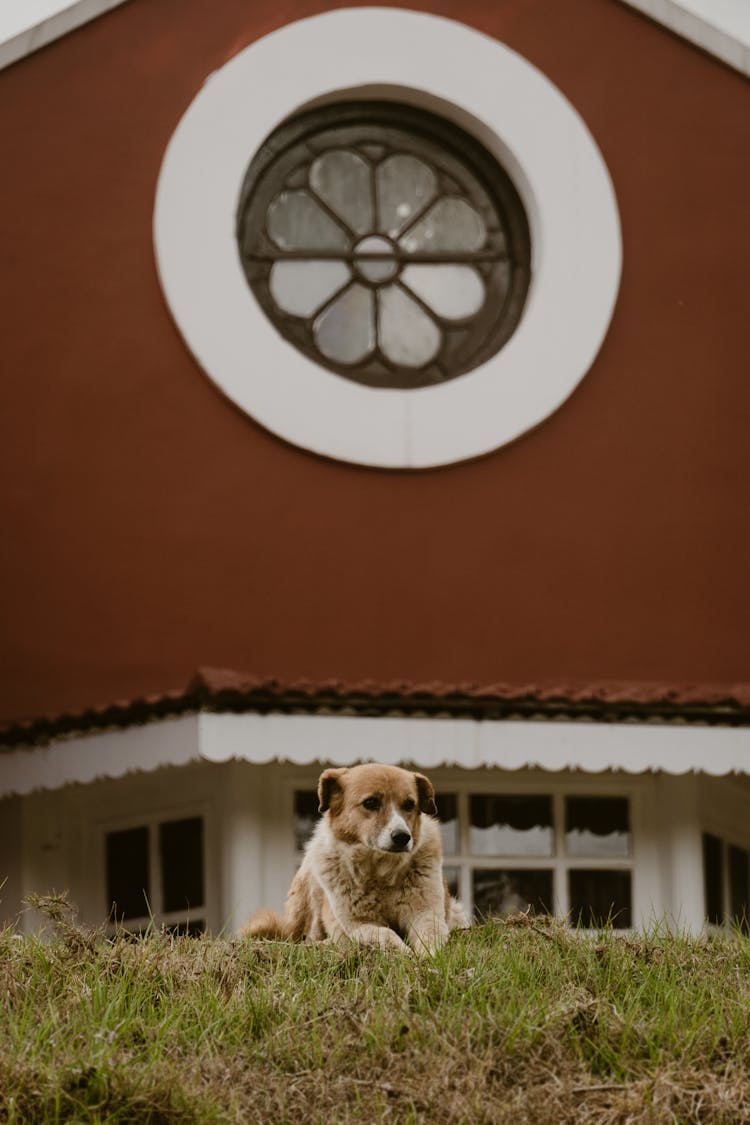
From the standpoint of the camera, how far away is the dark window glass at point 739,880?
10094 mm

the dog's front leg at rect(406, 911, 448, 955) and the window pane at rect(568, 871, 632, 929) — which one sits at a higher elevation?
the window pane at rect(568, 871, 632, 929)

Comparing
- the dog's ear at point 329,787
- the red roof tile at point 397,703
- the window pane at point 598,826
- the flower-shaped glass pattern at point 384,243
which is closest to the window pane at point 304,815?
the red roof tile at point 397,703

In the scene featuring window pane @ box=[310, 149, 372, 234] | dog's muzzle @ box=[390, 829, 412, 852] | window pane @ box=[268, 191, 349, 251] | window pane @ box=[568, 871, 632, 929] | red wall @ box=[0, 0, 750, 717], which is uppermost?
window pane @ box=[310, 149, 372, 234]

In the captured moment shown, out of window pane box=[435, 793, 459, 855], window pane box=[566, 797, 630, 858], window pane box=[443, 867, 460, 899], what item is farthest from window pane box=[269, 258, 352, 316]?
window pane box=[443, 867, 460, 899]

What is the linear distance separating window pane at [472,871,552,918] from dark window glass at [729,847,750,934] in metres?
1.05

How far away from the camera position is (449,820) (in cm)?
977

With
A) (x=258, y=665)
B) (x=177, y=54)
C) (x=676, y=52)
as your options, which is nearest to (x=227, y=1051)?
(x=258, y=665)

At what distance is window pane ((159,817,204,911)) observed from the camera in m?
9.54

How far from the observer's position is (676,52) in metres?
11.5

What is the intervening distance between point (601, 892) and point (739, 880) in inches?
39.0

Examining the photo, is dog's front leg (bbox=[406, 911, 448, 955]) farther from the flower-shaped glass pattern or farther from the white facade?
the flower-shaped glass pattern

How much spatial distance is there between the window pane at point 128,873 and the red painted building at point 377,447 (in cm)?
4

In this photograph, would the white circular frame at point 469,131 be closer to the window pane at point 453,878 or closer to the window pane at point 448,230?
the window pane at point 448,230

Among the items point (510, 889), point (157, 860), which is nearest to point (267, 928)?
point (157, 860)
